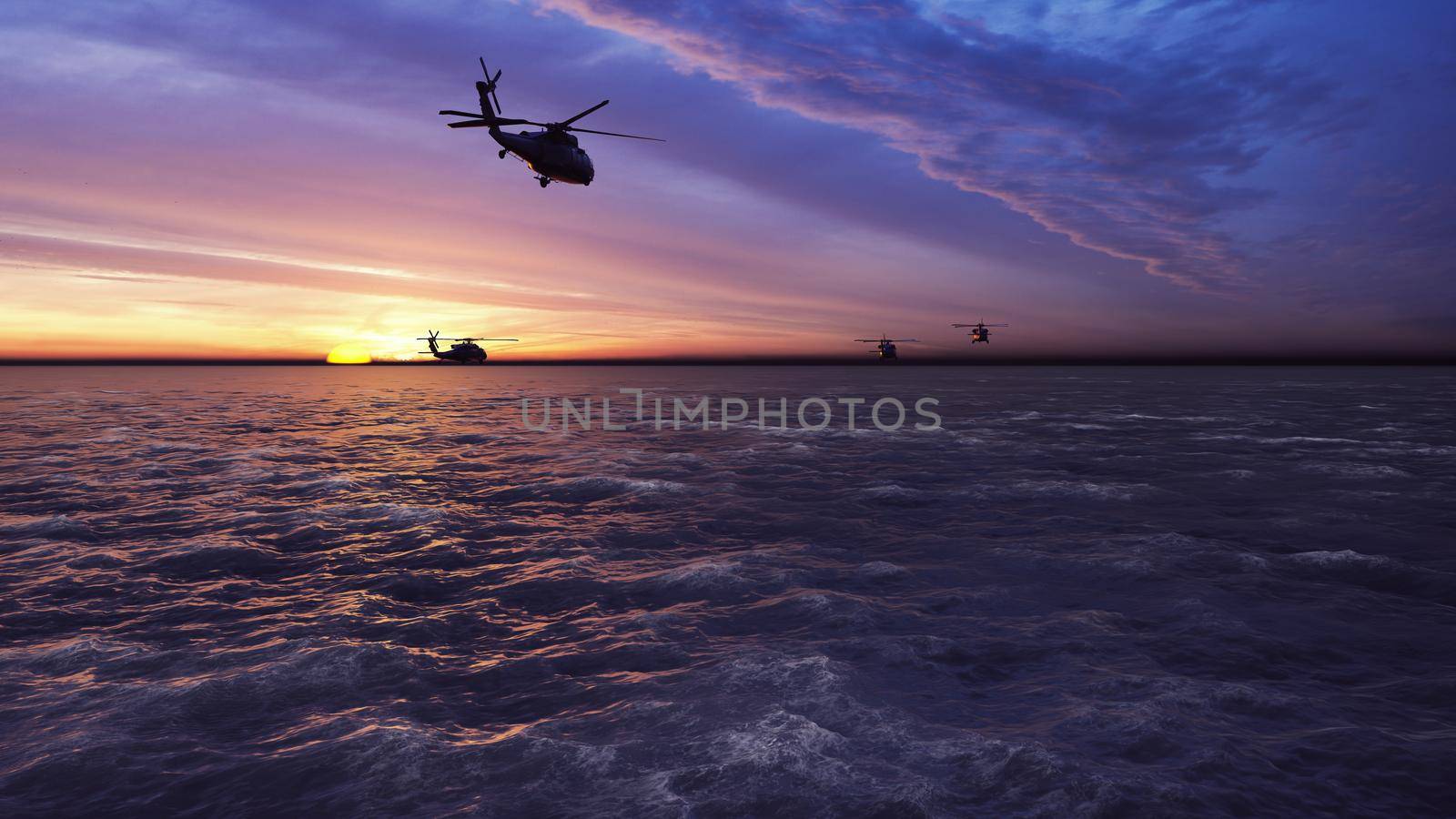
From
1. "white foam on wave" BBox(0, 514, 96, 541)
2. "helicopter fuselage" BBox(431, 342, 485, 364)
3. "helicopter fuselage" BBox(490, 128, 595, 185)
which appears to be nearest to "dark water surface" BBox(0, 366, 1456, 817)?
"white foam on wave" BBox(0, 514, 96, 541)

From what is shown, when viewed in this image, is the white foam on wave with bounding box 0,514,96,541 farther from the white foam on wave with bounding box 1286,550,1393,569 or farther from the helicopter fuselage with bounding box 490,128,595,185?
the white foam on wave with bounding box 1286,550,1393,569

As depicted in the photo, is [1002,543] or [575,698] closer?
[575,698]

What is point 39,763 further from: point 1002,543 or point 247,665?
point 1002,543

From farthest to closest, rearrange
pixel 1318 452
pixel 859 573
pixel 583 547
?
1. pixel 1318 452
2. pixel 583 547
3. pixel 859 573

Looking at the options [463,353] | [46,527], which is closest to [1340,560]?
[46,527]

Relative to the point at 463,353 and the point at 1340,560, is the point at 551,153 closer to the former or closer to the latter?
the point at 1340,560

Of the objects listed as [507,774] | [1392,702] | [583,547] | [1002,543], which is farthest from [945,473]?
[507,774]
